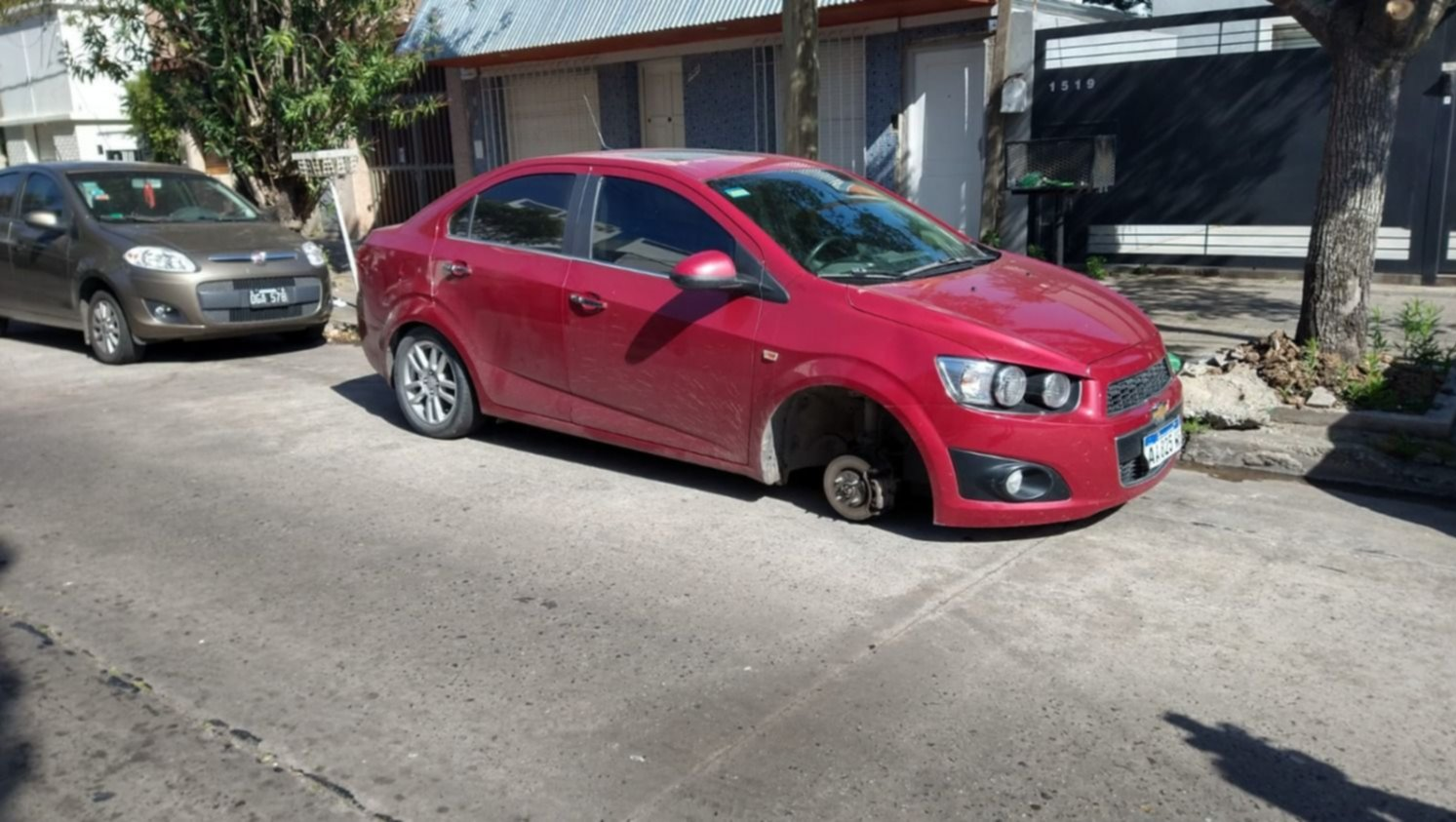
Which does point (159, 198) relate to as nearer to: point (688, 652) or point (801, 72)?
point (801, 72)

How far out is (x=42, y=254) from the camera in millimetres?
10477

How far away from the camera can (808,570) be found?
205 inches

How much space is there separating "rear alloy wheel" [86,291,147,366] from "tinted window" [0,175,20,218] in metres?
1.54

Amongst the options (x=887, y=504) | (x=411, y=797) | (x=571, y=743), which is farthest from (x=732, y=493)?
(x=411, y=797)

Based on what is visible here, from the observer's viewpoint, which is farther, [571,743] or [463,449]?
[463,449]

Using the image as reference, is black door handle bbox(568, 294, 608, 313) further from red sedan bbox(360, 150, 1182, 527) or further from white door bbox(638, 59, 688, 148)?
white door bbox(638, 59, 688, 148)

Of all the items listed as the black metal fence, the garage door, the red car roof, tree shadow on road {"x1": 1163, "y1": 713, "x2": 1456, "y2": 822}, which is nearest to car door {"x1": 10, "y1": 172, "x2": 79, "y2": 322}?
the red car roof

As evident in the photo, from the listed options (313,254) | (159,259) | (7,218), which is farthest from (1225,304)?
(7,218)

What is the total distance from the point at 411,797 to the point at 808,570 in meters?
2.12

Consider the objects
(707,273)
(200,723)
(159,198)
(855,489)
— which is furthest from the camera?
(159,198)

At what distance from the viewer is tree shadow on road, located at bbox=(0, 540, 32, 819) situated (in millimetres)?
3650

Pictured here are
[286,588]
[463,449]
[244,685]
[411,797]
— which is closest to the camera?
[411,797]

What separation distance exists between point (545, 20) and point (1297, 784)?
13.5 meters

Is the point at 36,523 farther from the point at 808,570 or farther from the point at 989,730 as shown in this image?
the point at 989,730
